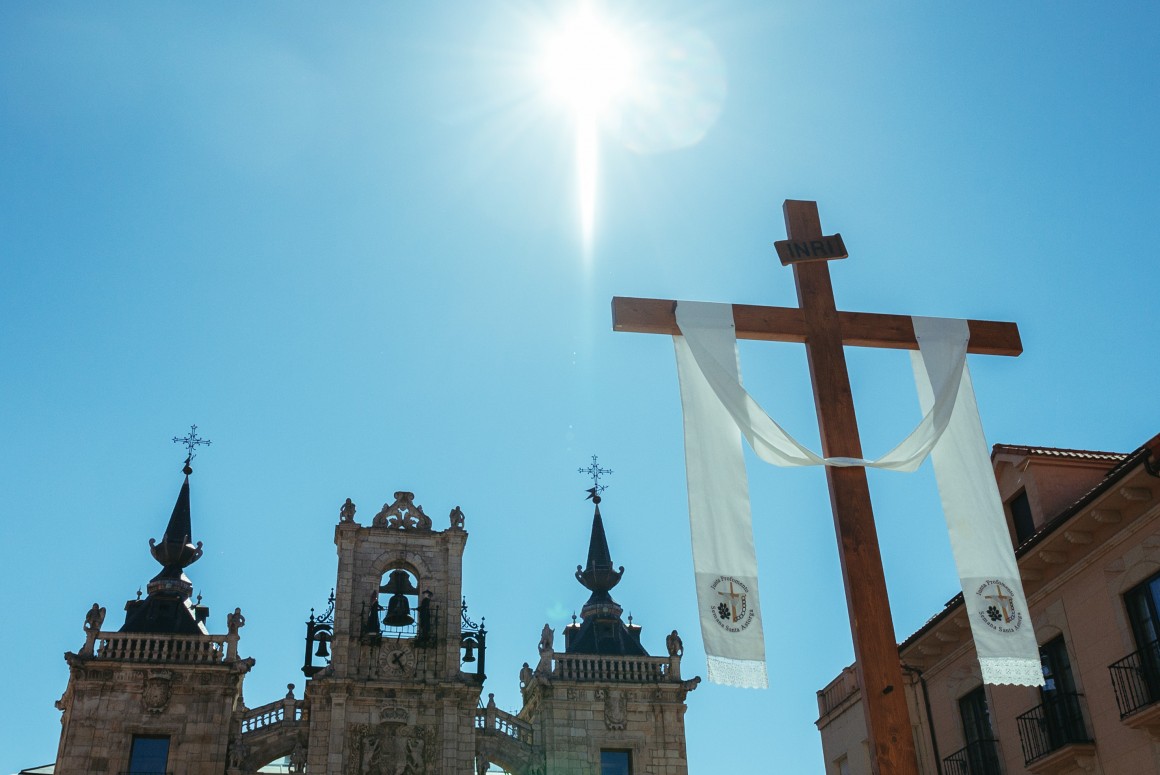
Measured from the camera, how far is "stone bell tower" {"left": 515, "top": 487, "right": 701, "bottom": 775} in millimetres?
33531

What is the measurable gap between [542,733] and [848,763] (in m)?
11.6

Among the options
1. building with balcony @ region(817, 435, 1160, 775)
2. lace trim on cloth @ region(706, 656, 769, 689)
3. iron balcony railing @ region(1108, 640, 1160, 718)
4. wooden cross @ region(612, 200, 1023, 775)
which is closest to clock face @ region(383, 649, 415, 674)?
building with balcony @ region(817, 435, 1160, 775)

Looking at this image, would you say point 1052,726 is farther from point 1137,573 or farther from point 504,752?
point 504,752

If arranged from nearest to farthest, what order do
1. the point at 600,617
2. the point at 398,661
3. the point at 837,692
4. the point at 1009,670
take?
1. the point at 1009,670
2. the point at 837,692
3. the point at 398,661
4. the point at 600,617

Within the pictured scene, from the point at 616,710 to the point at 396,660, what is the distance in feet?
21.9

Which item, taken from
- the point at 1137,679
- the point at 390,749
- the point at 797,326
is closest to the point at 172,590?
the point at 390,749

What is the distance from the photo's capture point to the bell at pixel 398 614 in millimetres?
33750

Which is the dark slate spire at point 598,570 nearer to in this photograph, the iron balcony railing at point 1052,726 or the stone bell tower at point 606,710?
Answer: the stone bell tower at point 606,710

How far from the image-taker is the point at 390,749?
1256 inches

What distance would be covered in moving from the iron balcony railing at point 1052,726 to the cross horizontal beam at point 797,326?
1086 centimetres

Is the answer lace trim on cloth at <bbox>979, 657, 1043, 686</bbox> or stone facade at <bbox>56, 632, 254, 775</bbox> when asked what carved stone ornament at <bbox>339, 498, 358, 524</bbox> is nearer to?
Result: stone facade at <bbox>56, 632, 254, 775</bbox>

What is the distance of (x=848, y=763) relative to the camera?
24.8 metres

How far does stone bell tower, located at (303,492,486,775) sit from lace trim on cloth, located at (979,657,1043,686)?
1056 inches

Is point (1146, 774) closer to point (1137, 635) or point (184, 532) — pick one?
point (1137, 635)
